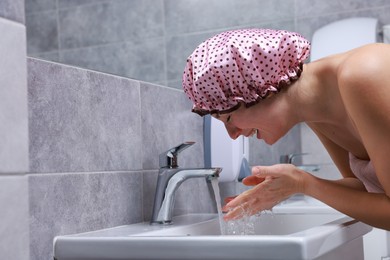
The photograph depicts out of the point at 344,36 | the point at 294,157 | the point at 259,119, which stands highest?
the point at 344,36

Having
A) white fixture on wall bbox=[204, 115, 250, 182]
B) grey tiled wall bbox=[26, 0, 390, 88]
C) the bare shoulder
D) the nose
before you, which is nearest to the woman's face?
the nose

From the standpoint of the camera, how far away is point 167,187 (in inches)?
60.5

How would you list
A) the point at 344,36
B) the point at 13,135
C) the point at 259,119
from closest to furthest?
the point at 13,135 < the point at 259,119 < the point at 344,36

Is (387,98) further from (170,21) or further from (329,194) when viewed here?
(170,21)

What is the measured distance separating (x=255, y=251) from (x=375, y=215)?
0.31m

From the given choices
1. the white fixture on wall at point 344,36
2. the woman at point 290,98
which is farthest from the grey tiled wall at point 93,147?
the white fixture on wall at point 344,36

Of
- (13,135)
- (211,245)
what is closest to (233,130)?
(211,245)

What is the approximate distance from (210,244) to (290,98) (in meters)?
0.41

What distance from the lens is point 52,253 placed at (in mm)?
1191

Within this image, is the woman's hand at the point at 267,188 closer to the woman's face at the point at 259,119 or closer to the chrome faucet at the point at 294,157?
the woman's face at the point at 259,119

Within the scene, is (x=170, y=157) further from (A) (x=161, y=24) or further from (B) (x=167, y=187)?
(A) (x=161, y=24)

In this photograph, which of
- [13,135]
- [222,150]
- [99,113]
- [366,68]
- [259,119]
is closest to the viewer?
[13,135]

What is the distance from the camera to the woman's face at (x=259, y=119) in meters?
1.28

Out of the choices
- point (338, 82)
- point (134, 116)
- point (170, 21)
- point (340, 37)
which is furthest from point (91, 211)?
point (340, 37)
